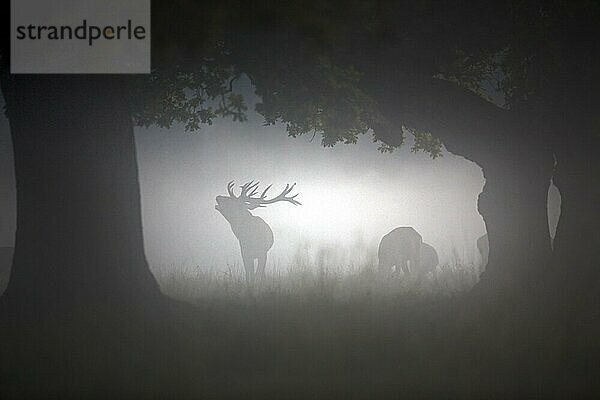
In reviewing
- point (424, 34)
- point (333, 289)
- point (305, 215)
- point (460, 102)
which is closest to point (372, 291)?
point (333, 289)

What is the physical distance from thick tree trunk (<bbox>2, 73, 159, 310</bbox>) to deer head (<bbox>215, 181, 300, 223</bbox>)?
0.31m

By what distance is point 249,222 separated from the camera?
279cm

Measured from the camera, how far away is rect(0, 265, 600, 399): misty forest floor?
2809mm

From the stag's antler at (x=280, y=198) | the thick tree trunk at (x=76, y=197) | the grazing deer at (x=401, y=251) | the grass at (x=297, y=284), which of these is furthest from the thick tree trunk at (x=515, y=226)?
the thick tree trunk at (x=76, y=197)

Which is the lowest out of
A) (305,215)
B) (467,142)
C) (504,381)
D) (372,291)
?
(504,381)

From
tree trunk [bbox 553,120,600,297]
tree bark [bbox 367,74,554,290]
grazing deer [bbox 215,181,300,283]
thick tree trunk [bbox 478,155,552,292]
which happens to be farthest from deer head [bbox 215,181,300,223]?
tree trunk [bbox 553,120,600,297]

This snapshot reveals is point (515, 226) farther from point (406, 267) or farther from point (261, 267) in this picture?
point (261, 267)

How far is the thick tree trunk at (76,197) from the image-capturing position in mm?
2801

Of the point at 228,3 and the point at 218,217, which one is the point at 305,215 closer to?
the point at 218,217

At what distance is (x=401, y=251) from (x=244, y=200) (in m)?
0.59

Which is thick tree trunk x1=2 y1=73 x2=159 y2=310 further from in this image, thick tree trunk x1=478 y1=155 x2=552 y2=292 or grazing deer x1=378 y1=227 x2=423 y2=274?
thick tree trunk x1=478 y1=155 x2=552 y2=292

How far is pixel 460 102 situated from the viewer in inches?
113

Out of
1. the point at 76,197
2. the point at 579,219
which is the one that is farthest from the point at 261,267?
the point at 579,219

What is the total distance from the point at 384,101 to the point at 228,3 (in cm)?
66
